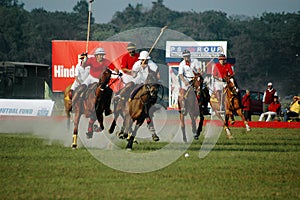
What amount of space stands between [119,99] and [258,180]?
793 centimetres

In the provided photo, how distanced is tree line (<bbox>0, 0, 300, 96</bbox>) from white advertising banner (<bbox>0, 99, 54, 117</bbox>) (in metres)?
70.6

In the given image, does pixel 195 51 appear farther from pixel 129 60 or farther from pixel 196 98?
pixel 129 60

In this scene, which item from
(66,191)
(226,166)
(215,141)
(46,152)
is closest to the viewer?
(66,191)

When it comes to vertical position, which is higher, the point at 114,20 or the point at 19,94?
the point at 114,20

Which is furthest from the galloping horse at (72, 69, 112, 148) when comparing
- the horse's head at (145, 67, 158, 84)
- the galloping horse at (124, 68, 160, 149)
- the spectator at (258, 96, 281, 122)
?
the spectator at (258, 96, 281, 122)

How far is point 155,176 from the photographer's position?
53.6 ft

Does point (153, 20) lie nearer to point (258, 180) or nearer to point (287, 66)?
point (287, 66)

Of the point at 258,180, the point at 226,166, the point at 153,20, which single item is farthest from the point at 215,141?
the point at 153,20

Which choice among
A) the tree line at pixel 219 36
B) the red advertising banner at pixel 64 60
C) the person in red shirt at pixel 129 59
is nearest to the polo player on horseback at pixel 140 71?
the person in red shirt at pixel 129 59

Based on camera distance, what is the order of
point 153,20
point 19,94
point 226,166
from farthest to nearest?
1. point 153,20
2. point 19,94
3. point 226,166

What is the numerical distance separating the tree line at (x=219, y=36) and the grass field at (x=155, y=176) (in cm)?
8929

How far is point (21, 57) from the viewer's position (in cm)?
11031

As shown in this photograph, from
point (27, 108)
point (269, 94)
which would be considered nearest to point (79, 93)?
point (27, 108)

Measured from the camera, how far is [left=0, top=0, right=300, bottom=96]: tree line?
115125 mm
